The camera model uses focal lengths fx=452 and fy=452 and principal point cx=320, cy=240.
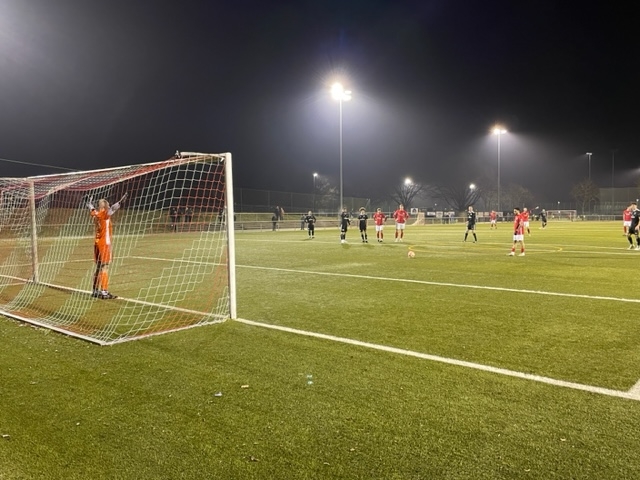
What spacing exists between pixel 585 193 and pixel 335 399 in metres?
95.4

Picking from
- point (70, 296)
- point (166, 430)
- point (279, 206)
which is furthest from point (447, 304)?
point (279, 206)

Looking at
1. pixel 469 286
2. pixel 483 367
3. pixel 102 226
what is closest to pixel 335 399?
pixel 483 367

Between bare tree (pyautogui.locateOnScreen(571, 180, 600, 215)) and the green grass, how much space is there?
292 ft

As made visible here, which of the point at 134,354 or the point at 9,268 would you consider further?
the point at 9,268

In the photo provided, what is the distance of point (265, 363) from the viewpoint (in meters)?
4.97

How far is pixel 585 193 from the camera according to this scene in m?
84.8

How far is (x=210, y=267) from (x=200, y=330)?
7813 mm

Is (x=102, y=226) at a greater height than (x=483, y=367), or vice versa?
(x=102, y=226)

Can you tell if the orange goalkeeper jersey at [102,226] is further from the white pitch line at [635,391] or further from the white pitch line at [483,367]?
the white pitch line at [635,391]

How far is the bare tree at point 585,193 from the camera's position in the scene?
277 feet

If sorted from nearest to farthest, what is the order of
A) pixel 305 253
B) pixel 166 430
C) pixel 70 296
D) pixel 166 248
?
pixel 166 430 → pixel 70 296 → pixel 305 253 → pixel 166 248

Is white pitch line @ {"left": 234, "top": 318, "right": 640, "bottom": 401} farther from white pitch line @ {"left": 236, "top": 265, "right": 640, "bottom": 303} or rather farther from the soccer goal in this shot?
white pitch line @ {"left": 236, "top": 265, "right": 640, "bottom": 303}

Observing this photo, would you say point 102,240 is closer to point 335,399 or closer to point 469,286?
point 335,399

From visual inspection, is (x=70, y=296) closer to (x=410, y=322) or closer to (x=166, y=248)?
(x=410, y=322)
